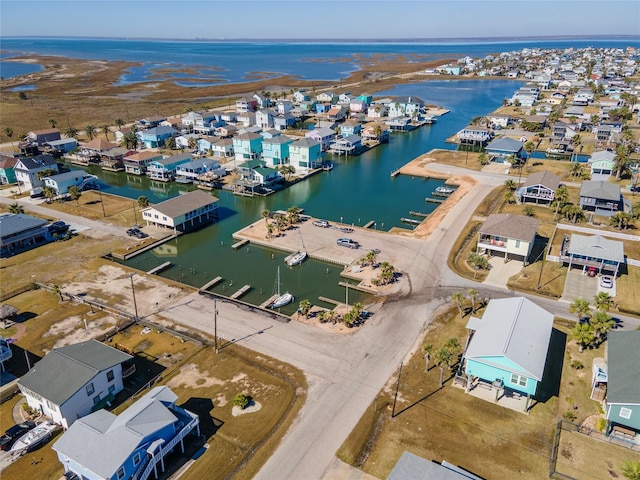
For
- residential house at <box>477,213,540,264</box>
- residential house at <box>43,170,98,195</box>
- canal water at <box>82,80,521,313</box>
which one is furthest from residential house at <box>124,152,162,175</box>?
residential house at <box>477,213,540,264</box>

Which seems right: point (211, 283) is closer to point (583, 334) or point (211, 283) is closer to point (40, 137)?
point (583, 334)

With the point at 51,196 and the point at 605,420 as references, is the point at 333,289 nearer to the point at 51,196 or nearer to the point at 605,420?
the point at 605,420

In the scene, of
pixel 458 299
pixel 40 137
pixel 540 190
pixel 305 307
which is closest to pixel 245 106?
pixel 40 137

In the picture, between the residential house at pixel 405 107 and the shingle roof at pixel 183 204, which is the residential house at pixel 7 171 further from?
the residential house at pixel 405 107

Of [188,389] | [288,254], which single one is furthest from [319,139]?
[188,389]

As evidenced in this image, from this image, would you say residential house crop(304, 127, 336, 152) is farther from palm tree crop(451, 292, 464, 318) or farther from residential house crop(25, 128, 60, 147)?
palm tree crop(451, 292, 464, 318)
